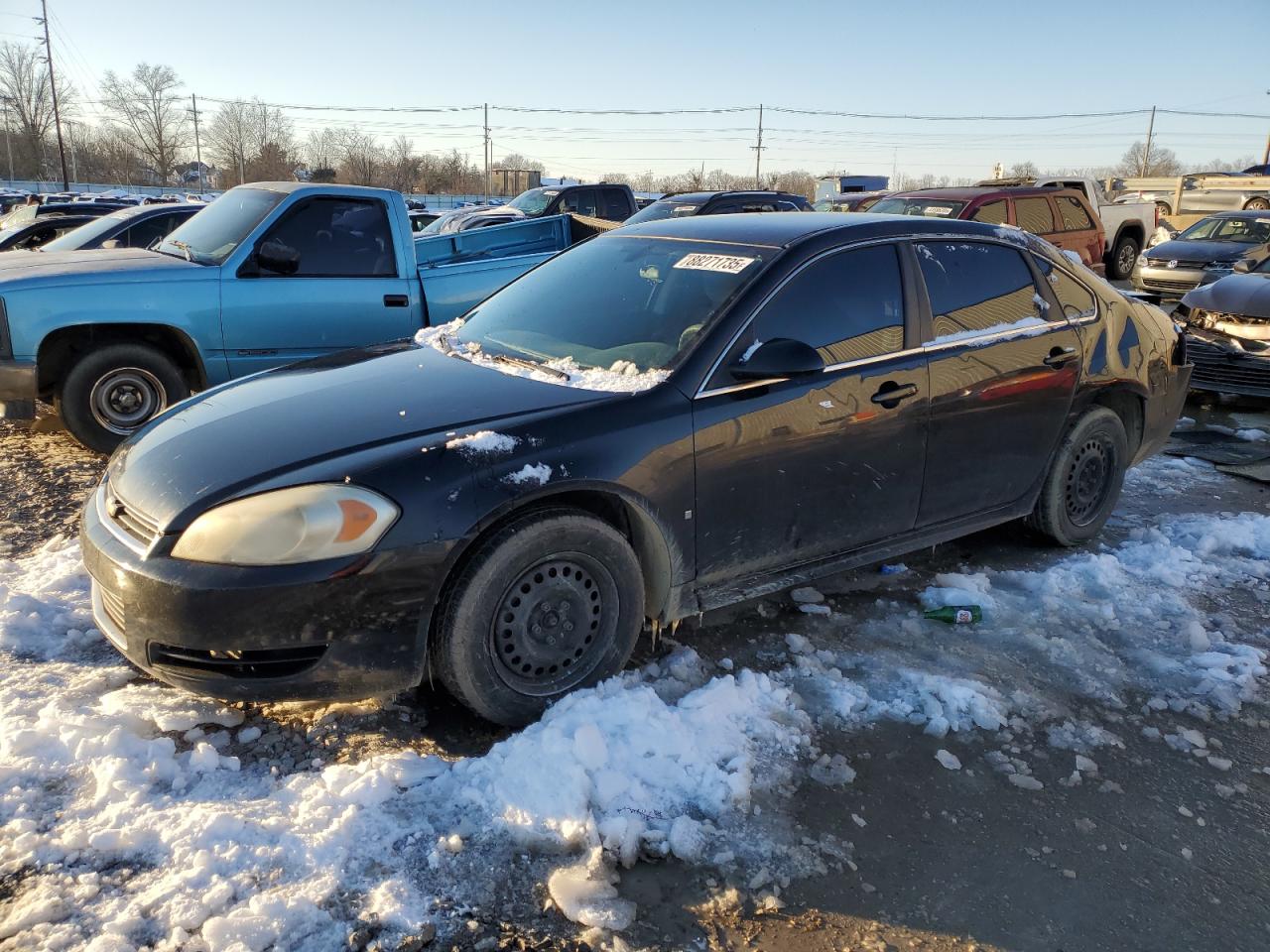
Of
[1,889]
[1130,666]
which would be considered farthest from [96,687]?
[1130,666]

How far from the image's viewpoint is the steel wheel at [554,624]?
114 inches

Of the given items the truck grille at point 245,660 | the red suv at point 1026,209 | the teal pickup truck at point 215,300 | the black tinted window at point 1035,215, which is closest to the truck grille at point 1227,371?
the red suv at point 1026,209

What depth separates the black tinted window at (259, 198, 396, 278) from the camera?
629 cm

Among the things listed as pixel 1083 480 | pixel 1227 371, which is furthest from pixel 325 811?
pixel 1227 371

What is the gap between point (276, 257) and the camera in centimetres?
602

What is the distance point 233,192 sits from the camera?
6879 mm

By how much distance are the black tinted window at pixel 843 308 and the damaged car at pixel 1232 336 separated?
18.3ft

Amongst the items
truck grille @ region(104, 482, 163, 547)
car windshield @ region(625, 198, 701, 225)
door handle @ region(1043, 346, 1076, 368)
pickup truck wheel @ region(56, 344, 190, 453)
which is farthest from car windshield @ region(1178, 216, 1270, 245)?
truck grille @ region(104, 482, 163, 547)

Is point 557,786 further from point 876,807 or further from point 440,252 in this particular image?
point 440,252

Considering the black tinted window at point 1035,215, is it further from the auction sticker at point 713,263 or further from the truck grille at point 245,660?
the truck grille at point 245,660

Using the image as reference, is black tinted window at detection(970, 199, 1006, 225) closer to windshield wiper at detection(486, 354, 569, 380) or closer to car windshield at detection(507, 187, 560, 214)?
car windshield at detection(507, 187, 560, 214)

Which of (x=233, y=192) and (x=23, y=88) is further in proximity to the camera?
(x=23, y=88)

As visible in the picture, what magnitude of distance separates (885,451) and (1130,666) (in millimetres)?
1286

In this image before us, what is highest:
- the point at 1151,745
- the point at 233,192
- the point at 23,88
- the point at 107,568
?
the point at 23,88
